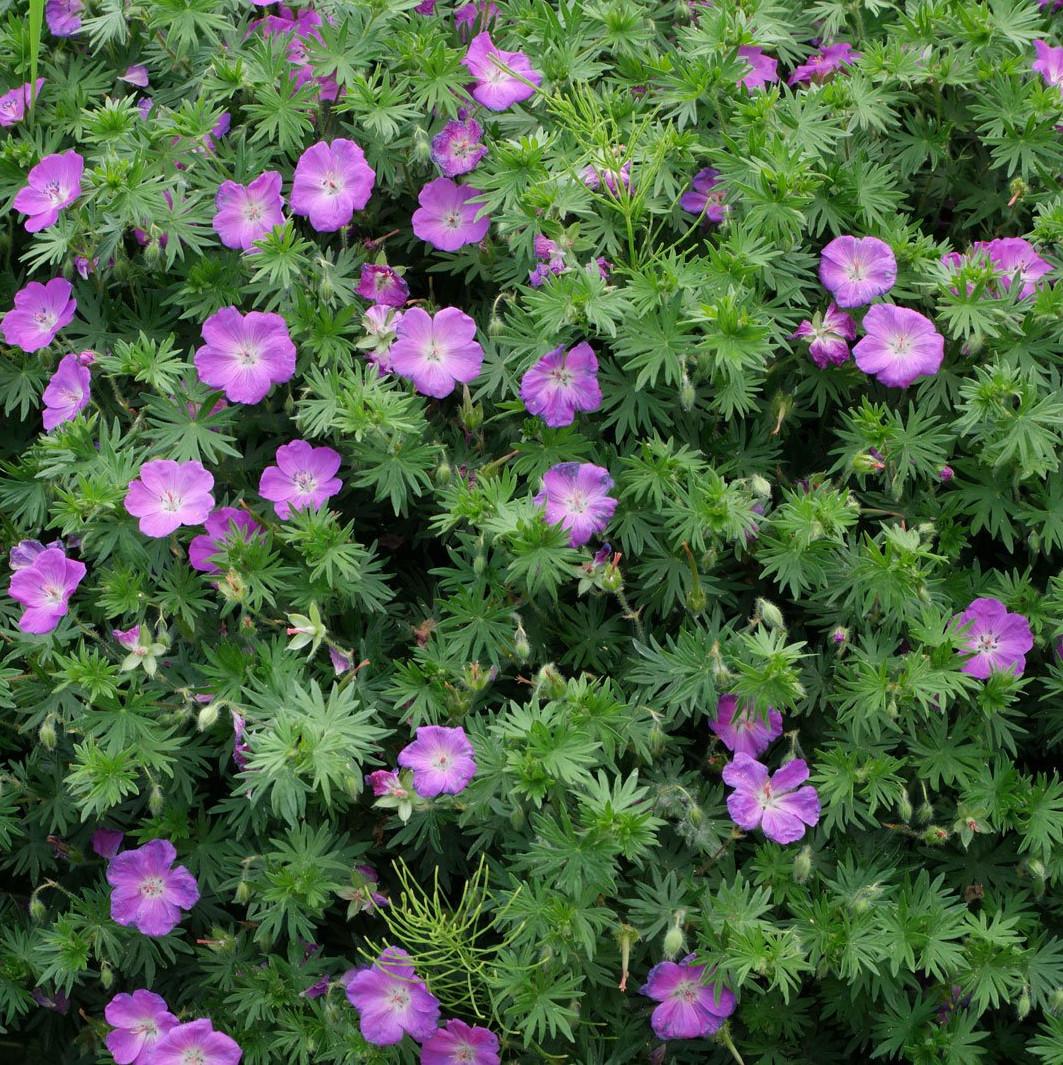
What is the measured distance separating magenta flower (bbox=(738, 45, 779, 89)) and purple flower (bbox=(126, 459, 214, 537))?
1527 millimetres

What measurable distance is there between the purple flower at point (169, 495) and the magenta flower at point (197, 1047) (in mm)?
932

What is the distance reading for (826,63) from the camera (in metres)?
3.25

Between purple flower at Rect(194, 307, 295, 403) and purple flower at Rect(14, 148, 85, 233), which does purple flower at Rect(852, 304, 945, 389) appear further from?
purple flower at Rect(14, 148, 85, 233)

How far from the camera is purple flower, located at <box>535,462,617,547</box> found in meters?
2.59

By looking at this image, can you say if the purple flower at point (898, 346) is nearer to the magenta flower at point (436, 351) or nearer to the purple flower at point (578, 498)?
the purple flower at point (578, 498)

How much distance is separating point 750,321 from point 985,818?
105 centimetres

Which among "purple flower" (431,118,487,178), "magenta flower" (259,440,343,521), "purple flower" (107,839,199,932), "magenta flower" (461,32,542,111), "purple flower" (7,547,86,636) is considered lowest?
"purple flower" (107,839,199,932)

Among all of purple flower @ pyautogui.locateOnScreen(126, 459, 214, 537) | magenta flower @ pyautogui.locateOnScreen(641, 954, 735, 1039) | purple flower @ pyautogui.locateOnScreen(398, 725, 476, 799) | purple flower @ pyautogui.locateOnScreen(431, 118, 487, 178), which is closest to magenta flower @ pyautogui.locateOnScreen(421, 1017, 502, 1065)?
magenta flower @ pyautogui.locateOnScreen(641, 954, 735, 1039)

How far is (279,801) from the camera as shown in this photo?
243 cm

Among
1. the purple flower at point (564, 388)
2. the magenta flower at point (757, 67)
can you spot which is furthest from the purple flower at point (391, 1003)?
the magenta flower at point (757, 67)

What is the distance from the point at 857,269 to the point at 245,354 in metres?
1.26

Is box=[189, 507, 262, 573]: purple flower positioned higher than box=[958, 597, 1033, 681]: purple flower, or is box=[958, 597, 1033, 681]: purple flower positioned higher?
box=[189, 507, 262, 573]: purple flower

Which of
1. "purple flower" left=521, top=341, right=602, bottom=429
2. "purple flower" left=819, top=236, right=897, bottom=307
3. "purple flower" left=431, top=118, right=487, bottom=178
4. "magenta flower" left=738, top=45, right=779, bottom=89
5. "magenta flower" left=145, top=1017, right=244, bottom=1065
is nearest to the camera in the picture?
"magenta flower" left=145, top=1017, right=244, bottom=1065

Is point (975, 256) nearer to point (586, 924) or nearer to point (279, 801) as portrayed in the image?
point (586, 924)
